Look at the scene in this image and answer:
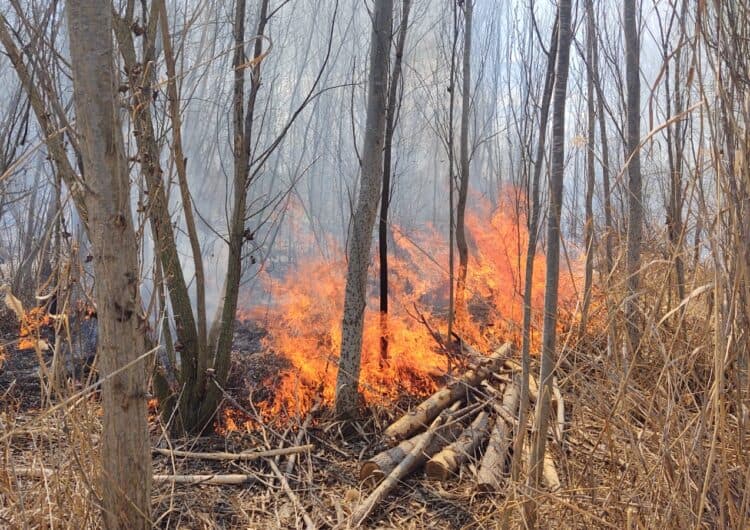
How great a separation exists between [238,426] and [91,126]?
2.83 meters

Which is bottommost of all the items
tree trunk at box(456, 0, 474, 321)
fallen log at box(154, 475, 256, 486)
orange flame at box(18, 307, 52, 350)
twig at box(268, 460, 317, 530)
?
twig at box(268, 460, 317, 530)

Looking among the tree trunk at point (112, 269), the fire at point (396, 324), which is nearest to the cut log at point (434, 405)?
the fire at point (396, 324)

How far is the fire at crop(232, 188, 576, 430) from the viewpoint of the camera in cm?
446

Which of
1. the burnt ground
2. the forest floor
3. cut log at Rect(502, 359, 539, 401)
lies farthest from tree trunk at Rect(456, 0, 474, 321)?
the burnt ground

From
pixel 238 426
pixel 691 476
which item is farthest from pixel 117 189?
pixel 238 426

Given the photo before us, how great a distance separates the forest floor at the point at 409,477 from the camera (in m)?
1.55

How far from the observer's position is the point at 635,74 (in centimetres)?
382

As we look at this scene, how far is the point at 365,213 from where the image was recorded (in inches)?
154

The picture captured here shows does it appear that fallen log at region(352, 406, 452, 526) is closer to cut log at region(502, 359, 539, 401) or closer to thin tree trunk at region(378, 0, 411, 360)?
cut log at region(502, 359, 539, 401)

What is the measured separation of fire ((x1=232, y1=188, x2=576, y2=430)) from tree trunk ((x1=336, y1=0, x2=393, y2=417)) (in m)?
0.25

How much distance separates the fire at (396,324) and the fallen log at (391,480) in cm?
80

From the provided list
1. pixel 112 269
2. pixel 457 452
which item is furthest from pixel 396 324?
pixel 112 269

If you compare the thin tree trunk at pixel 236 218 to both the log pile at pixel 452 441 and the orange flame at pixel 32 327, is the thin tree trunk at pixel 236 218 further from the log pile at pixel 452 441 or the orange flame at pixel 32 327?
the log pile at pixel 452 441

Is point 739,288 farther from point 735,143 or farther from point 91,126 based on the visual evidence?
point 91,126
